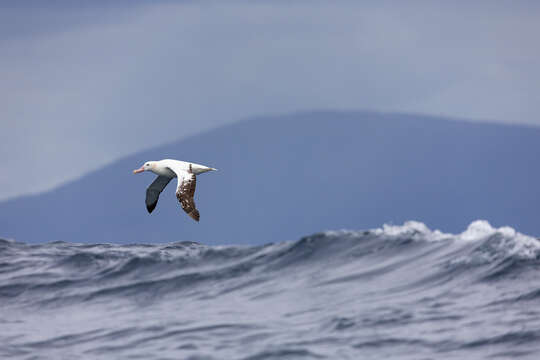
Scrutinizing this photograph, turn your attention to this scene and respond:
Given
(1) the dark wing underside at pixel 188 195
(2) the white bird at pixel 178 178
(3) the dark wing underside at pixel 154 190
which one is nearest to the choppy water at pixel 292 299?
(1) the dark wing underside at pixel 188 195

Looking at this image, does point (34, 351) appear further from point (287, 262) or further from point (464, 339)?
point (464, 339)

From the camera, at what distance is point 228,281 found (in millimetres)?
14438

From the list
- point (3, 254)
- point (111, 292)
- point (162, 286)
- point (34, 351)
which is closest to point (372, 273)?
point (162, 286)

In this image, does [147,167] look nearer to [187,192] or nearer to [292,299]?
[187,192]

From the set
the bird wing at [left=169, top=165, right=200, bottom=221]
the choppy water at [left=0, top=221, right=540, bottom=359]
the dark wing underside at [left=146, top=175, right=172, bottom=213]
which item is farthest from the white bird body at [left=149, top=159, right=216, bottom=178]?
the choppy water at [left=0, top=221, right=540, bottom=359]

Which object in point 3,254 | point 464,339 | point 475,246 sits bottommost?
point 464,339

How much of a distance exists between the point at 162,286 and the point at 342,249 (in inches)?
138

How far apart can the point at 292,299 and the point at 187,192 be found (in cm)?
713

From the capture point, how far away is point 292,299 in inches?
512

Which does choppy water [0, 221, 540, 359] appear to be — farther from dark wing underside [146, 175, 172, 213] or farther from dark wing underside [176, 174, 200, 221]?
dark wing underside [146, 175, 172, 213]

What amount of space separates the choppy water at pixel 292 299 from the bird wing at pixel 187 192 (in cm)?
143

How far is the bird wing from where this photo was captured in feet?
61.6

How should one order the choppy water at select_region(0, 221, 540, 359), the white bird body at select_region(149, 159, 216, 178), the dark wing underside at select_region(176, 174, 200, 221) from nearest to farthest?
1. the choppy water at select_region(0, 221, 540, 359)
2. the dark wing underside at select_region(176, 174, 200, 221)
3. the white bird body at select_region(149, 159, 216, 178)

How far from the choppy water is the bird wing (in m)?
1.43
